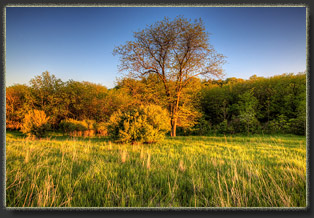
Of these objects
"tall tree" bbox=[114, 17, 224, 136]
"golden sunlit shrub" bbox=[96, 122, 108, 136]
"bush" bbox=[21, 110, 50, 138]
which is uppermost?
"tall tree" bbox=[114, 17, 224, 136]

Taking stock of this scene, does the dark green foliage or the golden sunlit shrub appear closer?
the dark green foliage

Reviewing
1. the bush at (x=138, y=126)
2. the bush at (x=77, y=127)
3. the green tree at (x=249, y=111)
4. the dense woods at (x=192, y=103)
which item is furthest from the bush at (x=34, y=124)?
the green tree at (x=249, y=111)

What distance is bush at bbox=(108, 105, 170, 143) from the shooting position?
218 inches

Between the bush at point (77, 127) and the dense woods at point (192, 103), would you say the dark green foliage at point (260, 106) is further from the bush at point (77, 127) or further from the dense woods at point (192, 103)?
the bush at point (77, 127)

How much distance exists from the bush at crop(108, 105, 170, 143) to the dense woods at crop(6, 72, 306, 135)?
1330 mm

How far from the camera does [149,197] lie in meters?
1.54

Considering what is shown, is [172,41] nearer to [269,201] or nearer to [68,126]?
[269,201]

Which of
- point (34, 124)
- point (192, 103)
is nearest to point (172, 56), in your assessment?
point (192, 103)

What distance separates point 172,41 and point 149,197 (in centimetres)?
916

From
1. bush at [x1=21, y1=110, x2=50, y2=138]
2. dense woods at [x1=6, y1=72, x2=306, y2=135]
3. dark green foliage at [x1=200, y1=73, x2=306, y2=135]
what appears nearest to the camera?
bush at [x1=21, y1=110, x2=50, y2=138]

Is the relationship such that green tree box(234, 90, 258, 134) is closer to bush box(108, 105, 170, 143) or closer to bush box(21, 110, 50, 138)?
bush box(108, 105, 170, 143)

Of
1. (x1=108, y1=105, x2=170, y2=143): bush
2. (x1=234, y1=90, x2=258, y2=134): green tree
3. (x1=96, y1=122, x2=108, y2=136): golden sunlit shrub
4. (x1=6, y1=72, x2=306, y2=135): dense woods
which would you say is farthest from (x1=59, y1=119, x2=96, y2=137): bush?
(x1=234, y1=90, x2=258, y2=134): green tree

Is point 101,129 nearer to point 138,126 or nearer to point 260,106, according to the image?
point 138,126

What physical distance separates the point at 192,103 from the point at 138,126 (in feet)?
23.6
